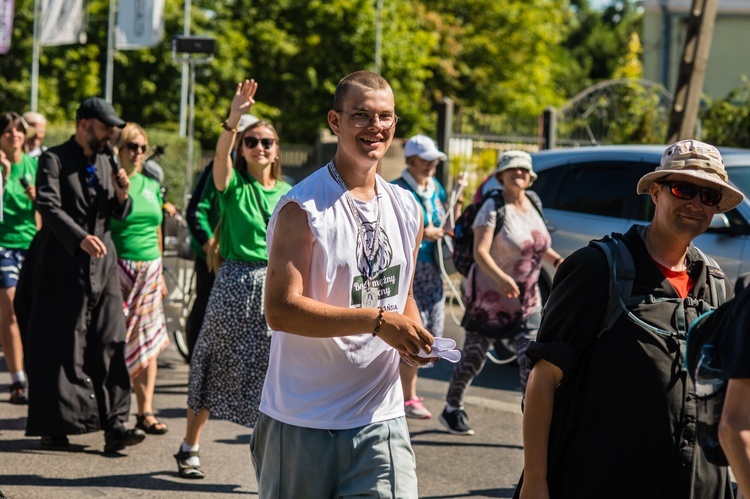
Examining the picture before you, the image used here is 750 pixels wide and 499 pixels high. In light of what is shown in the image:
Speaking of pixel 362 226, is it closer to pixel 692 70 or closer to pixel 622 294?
pixel 622 294

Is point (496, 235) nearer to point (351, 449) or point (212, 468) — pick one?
point (212, 468)

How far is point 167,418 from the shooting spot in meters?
7.97

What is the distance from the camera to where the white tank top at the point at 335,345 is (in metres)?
3.45

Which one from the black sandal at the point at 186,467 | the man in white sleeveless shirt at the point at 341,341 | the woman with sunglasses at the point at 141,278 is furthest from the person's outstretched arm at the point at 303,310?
the woman with sunglasses at the point at 141,278

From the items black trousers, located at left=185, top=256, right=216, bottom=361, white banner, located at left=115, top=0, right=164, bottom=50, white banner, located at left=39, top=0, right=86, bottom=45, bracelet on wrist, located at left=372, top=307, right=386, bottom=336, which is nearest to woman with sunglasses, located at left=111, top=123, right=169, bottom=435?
black trousers, located at left=185, top=256, right=216, bottom=361

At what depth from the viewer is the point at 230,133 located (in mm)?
6020

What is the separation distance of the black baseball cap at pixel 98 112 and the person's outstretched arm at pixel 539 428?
4.12m

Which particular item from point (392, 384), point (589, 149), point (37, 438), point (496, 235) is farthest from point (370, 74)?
point (589, 149)

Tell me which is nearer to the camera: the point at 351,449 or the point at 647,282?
the point at 647,282

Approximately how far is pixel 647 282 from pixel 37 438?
494 centimetres

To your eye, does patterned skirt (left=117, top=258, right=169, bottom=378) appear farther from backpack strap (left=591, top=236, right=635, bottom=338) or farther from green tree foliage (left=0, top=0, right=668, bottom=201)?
green tree foliage (left=0, top=0, right=668, bottom=201)

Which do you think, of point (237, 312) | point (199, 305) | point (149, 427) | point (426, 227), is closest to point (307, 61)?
point (426, 227)

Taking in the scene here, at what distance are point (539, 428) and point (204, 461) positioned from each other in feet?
12.9

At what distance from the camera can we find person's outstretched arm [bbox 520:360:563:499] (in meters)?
3.21
